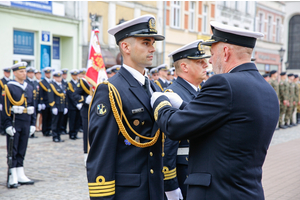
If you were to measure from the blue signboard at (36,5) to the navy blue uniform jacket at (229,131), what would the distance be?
14.9 metres

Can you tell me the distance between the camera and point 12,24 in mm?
15367

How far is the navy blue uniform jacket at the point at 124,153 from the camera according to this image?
254 cm

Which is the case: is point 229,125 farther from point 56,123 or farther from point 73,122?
point 73,122

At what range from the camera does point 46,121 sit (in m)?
12.7

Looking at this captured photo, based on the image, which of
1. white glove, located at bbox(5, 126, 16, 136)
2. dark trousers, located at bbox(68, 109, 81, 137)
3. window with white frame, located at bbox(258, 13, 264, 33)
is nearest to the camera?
white glove, located at bbox(5, 126, 16, 136)

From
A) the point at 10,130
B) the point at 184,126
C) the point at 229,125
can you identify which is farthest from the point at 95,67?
the point at 229,125

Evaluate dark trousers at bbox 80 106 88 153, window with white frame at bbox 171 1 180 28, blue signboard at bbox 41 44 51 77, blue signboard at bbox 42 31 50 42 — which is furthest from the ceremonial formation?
window with white frame at bbox 171 1 180 28

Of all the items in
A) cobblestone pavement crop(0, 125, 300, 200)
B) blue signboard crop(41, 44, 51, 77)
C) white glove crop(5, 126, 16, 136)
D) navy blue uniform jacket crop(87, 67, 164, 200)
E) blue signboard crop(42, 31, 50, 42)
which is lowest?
cobblestone pavement crop(0, 125, 300, 200)

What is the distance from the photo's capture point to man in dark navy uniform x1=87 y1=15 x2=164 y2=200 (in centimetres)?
255

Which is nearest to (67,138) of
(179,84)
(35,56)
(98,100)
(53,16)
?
(35,56)

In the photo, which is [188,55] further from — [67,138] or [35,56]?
[35,56]

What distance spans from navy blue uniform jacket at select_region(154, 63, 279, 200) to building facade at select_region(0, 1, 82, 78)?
46.7ft

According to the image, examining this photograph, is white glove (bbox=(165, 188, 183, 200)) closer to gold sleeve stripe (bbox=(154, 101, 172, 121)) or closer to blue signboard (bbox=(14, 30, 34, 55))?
gold sleeve stripe (bbox=(154, 101, 172, 121))

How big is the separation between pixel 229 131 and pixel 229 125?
0.12 ft
